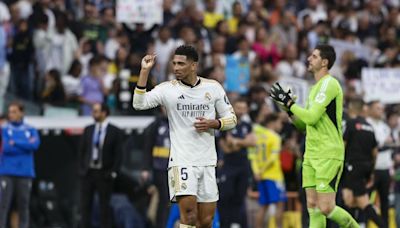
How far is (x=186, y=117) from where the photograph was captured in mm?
13953

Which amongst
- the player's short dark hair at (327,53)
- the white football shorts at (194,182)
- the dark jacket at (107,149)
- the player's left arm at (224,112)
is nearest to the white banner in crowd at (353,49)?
the dark jacket at (107,149)

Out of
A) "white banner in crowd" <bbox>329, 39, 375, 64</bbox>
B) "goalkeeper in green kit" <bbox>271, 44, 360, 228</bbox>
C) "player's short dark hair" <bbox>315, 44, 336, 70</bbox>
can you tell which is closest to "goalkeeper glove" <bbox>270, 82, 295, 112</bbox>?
"goalkeeper in green kit" <bbox>271, 44, 360, 228</bbox>

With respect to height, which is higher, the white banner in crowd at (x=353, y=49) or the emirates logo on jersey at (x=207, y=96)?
the white banner in crowd at (x=353, y=49)

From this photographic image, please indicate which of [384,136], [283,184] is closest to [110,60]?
[283,184]

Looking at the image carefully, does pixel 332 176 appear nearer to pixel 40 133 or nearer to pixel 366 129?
pixel 366 129

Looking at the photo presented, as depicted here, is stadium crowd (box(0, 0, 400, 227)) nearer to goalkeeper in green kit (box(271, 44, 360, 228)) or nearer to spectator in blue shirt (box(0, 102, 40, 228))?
spectator in blue shirt (box(0, 102, 40, 228))

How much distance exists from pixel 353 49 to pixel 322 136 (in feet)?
40.5

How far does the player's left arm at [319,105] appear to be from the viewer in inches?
568

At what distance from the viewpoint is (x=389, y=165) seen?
19719 mm

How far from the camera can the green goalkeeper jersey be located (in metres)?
14.5

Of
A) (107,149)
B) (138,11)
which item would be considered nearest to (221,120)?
(107,149)

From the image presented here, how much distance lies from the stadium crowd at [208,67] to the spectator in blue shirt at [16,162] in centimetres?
193

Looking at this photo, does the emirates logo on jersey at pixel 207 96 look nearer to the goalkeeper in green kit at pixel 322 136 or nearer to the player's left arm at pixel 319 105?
the goalkeeper in green kit at pixel 322 136

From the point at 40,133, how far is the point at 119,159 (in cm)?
214
